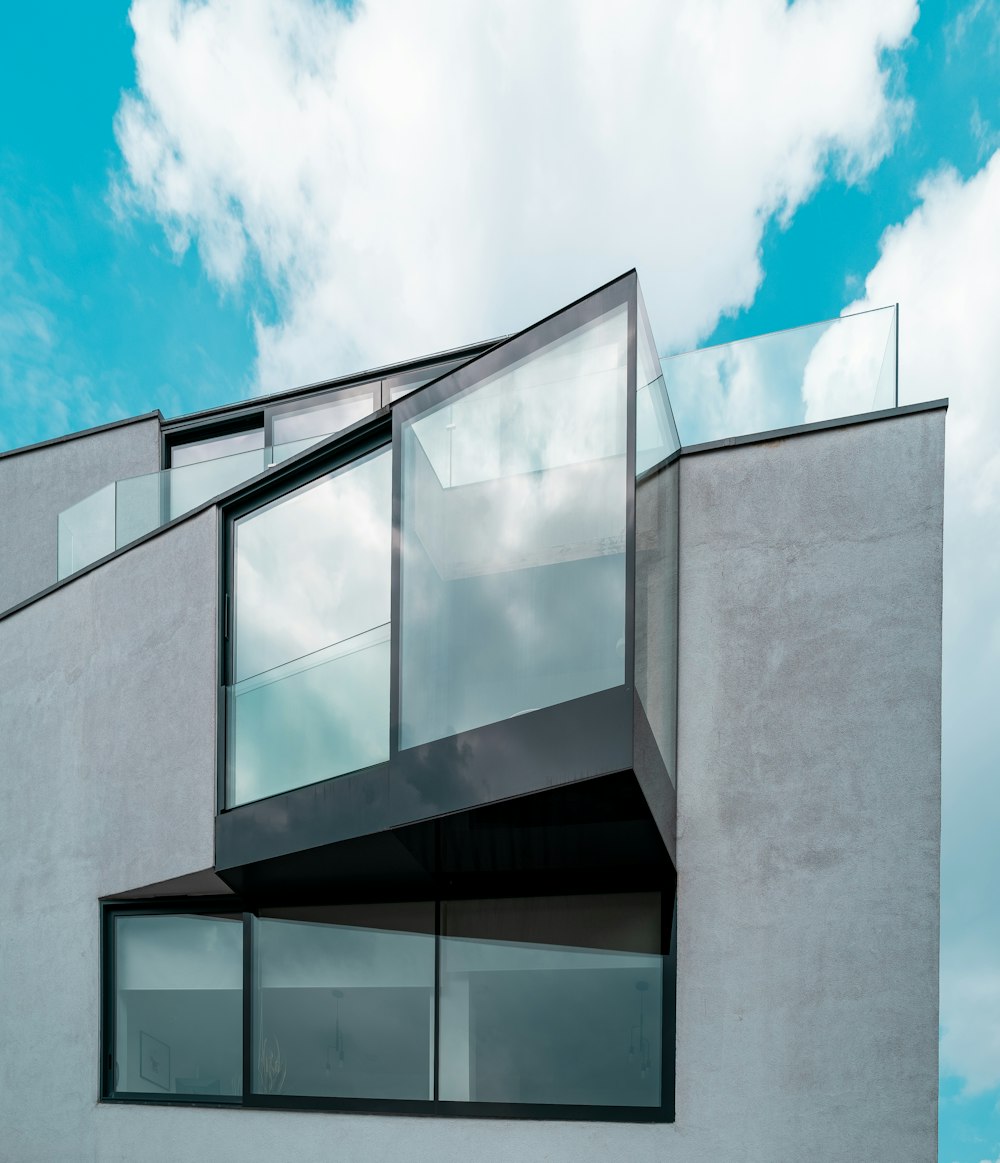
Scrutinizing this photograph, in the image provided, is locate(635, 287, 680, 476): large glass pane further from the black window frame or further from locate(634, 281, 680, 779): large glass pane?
the black window frame

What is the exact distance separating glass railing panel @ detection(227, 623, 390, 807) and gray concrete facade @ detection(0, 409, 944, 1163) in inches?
13.6

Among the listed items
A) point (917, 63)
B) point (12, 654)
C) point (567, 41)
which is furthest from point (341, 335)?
point (12, 654)

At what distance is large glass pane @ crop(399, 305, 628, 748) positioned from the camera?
221 inches

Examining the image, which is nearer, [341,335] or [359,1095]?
→ [359,1095]

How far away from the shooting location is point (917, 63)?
138 ft

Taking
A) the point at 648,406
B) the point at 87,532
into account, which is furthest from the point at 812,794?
the point at 87,532

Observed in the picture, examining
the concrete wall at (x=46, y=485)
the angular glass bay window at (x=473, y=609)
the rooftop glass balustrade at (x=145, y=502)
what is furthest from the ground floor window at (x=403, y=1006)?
the concrete wall at (x=46, y=485)

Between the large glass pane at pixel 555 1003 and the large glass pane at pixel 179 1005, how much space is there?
1.80 meters

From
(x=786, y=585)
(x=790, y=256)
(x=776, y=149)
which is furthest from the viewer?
(x=790, y=256)

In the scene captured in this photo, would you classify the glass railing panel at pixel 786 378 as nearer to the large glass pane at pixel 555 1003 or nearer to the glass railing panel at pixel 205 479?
the large glass pane at pixel 555 1003

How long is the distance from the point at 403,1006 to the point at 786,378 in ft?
16.0

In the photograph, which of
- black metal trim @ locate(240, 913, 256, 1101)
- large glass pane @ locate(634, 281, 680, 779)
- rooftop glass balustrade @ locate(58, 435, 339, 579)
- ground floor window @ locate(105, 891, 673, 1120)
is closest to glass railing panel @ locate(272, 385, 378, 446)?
rooftop glass balustrade @ locate(58, 435, 339, 579)

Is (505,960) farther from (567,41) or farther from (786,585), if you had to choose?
(567,41)

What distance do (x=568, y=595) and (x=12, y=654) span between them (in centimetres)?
623
